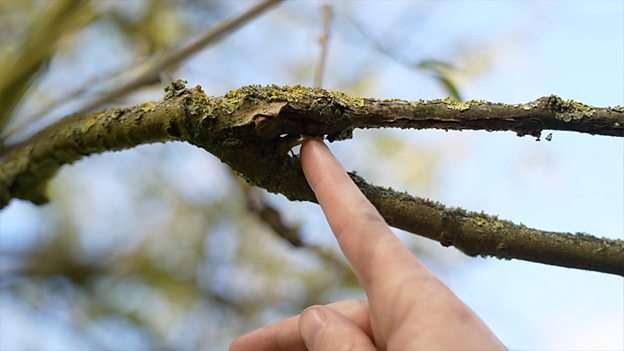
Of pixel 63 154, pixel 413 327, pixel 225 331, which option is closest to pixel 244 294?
pixel 225 331

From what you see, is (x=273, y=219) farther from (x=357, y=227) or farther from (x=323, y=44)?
(x=357, y=227)

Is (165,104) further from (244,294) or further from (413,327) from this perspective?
(244,294)

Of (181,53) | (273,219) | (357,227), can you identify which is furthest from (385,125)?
(273,219)

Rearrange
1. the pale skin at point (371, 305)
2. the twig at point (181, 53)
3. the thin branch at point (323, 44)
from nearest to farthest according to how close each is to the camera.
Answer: the pale skin at point (371, 305)
the twig at point (181, 53)
the thin branch at point (323, 44)

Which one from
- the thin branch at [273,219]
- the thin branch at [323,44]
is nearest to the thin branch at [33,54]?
the thin branch at [323,44]

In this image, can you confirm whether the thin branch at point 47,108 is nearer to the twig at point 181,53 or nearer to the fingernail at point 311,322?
the twig at point 181,53
